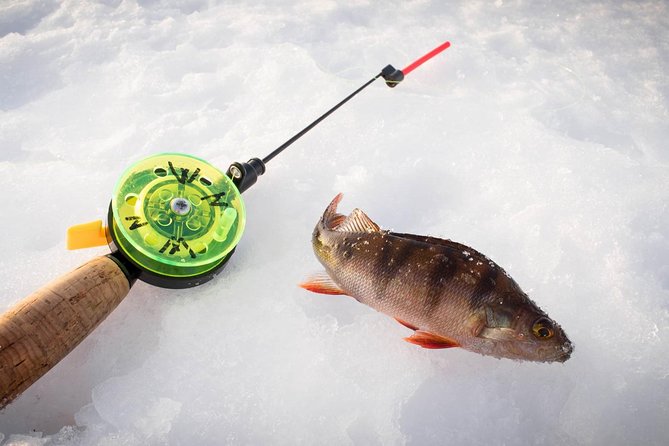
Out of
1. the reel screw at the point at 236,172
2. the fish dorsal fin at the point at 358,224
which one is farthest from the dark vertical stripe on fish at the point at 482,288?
the reel screw at the point at 236,172

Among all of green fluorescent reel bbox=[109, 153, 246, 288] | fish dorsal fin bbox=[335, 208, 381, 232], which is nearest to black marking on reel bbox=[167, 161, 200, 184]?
green fluorescent reel bbox=[109, 153, 246, 288]

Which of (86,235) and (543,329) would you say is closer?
(543,329)

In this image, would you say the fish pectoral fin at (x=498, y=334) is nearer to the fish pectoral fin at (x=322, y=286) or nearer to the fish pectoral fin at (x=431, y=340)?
the fish pectoral fin at (x=431, y=340)

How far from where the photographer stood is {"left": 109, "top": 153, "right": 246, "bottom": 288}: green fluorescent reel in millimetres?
1719

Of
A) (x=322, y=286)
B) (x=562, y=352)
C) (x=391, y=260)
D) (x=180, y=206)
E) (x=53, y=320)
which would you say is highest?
(x=180, y=206)

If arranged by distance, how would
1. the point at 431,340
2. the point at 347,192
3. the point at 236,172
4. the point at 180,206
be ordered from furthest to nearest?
the point at 347,192 < the point at 236,172 < the point at 180,206 < the point at 431,340

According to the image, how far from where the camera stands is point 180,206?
5.83 feet

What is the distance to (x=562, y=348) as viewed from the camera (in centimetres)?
155

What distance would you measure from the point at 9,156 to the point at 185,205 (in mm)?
1318

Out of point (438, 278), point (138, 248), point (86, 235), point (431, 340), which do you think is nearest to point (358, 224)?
point (438, 278)

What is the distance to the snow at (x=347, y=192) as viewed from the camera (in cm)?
175

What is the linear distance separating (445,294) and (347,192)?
83cm

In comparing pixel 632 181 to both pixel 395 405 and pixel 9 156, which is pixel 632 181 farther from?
pixel 9 156

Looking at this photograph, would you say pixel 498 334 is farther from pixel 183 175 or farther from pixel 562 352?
pixel 183 175
